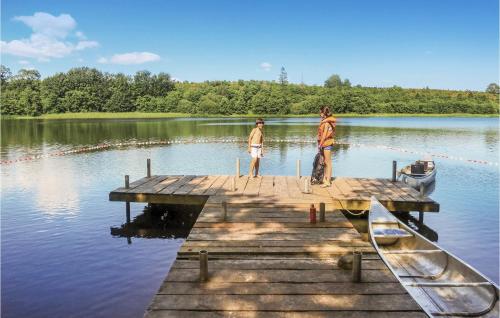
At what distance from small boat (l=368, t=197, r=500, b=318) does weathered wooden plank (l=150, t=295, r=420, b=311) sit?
0.46m

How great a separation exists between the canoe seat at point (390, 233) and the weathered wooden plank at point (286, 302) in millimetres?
3802

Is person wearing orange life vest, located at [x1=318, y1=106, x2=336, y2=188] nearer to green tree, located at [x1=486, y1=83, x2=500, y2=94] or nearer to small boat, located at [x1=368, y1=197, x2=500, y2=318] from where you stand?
small boat, located at [x1=368, y1=197, x2=500, y2=318]

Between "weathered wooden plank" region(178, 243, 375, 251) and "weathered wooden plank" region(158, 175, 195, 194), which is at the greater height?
"weathered wooden plank" region(158, 175, 195, 194)

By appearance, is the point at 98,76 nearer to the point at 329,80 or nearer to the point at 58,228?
the point at 329,80

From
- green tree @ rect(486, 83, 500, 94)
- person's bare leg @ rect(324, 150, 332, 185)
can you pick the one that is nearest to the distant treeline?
green tree @ rect(486, 83, 500, 94)

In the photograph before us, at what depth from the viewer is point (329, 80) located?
191750mm

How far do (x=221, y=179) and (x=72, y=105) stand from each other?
11393cm

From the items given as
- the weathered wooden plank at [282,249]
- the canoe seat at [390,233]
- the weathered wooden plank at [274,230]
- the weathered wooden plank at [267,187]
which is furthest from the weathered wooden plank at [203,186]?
the canoe seat at [390,233]

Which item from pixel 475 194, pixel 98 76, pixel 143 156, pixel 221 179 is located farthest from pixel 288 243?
pixel 98 76

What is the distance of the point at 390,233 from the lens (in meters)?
10.6

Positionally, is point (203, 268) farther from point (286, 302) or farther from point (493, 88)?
point (493, 88)

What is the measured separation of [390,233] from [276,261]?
3733 millimetres

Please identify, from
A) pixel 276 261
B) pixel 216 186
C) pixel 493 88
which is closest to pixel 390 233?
pixel 276 261

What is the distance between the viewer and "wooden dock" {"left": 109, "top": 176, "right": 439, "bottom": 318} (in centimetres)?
635
